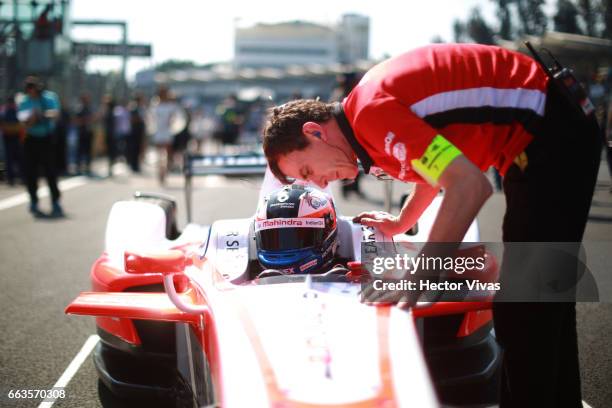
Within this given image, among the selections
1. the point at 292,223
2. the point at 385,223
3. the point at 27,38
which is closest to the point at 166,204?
the point at 292,223

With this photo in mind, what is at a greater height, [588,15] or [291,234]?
[588,15]

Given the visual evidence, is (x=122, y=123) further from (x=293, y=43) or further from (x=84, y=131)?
(x=293, y=43)

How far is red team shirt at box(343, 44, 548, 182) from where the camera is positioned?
69.1 inches

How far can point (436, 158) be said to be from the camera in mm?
1681

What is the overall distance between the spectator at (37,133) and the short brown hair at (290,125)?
6677mm

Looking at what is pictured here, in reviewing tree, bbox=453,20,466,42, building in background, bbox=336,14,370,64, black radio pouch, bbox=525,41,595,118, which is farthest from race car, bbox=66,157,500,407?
building in background, bbox=336,14,370,64

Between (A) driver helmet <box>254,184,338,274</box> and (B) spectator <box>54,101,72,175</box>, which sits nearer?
(A) driver helmet <box>254,184,338,274</box>

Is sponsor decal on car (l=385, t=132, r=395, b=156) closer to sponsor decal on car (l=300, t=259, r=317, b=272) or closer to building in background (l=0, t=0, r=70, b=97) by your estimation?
sponsor decal on car (l=300, t=259, r=317, b=272)

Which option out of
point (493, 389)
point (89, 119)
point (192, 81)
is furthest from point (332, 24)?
point (493, 389)

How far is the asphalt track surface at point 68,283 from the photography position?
3.06 m

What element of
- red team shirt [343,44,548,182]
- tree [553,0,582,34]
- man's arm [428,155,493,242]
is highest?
tree [553,0,582,34]

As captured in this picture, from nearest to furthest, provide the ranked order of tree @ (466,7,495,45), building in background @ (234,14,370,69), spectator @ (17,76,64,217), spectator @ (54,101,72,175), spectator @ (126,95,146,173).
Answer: spectator @ (17,76,64,217) → spectator @ (54,101,72,175) → spectator @ (126,95,146,173) → tree @ (466,7,495,45) → building in background @ (234,14,370,69)

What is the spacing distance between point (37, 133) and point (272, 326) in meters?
7.08

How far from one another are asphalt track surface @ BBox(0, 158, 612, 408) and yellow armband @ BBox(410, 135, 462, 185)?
0.49 metres
